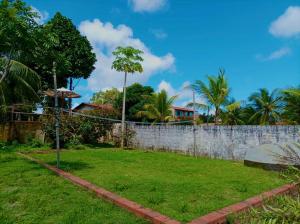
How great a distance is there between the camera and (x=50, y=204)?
407 cm

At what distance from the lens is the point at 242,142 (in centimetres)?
909

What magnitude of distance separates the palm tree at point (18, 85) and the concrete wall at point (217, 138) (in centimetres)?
612

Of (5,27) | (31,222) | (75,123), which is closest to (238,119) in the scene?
(75,123)

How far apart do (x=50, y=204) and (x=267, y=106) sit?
14079 mm

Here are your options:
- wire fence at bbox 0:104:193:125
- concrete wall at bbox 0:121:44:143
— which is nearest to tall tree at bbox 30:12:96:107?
wire fence at bbox 0:104:193:125

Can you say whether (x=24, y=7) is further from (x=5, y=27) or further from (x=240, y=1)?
(x=240, y=1)

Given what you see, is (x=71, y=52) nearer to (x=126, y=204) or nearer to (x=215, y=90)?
(x=215, y=90)

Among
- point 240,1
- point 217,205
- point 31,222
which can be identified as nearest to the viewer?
point 31,222

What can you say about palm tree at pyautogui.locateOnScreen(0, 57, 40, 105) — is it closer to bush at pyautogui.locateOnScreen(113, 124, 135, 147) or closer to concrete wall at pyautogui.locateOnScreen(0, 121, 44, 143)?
concrete wall at pyautogui.locateOnScreen(0, 121, 44, 143)

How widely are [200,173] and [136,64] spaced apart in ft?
25.8

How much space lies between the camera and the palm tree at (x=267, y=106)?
15.3m

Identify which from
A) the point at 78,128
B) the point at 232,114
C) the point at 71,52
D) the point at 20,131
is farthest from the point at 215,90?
the point at 71,52

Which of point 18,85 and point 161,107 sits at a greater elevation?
point 18,85

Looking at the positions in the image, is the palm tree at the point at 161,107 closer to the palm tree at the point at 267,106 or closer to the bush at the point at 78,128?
the bush at the point at 78,128
